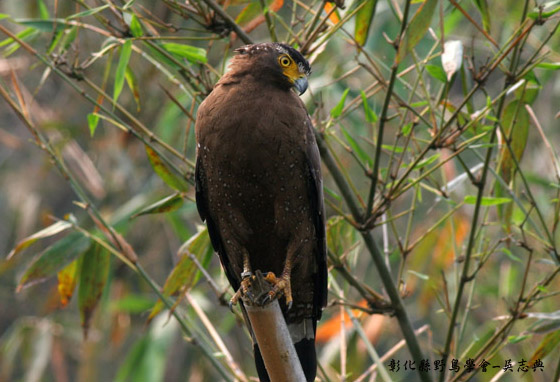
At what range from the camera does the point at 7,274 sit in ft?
25.9

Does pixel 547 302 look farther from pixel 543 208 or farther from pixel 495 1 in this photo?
pixel 495 1

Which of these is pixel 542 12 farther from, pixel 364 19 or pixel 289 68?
pixel 289 68

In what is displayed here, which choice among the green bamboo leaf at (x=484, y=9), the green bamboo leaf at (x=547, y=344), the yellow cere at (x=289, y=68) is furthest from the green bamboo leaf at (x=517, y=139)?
the yellow cere at (x=289, y=68)

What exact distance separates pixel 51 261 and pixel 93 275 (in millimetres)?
259

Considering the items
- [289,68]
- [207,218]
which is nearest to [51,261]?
[207,218]

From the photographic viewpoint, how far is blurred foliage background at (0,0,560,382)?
297 cm

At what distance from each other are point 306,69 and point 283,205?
58cm

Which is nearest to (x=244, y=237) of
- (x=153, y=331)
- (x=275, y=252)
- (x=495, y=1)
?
(x=275, y=252)

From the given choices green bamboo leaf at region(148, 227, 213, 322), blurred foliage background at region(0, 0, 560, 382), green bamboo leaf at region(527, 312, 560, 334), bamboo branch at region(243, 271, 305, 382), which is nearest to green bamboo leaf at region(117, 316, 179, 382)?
blurred foliage background at region(0, 0, 560, 382)

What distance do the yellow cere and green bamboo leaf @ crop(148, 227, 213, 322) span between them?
79 cm

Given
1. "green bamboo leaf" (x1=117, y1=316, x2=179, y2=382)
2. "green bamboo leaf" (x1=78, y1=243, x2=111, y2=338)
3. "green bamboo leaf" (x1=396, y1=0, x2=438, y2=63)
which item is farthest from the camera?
"green bamboo leaf" (x1=117, y1=316, x2=179, y2=382)

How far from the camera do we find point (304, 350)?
3225 millimetres

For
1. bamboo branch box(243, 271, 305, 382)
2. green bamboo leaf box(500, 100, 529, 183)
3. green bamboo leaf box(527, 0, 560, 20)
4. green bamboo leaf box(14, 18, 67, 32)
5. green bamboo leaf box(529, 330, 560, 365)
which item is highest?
green bamboo leaf box(14, 18, 67, 32)

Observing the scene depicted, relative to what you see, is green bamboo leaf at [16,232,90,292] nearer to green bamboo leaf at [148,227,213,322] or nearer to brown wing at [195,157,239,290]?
green bamboo leaf at [148,227,213,322]
